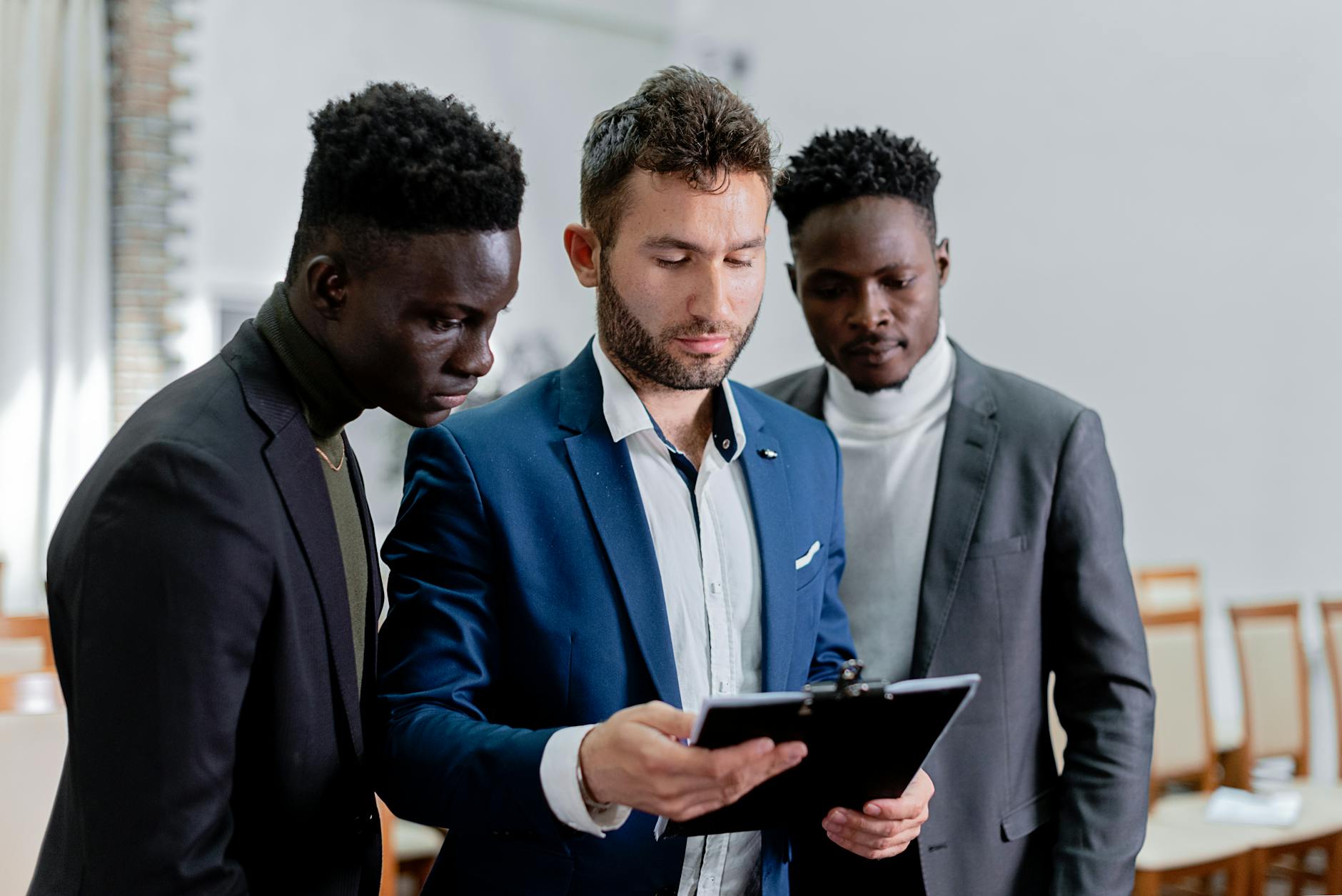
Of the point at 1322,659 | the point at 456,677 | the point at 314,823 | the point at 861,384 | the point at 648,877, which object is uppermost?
the point at 861,384

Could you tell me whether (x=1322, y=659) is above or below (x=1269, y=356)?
below

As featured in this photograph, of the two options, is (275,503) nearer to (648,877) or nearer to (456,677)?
(456,677)

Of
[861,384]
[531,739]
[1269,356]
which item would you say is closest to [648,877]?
[531,739]

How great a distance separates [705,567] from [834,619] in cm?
30

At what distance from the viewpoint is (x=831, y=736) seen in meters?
1.22

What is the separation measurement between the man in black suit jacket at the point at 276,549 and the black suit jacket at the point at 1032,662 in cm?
89

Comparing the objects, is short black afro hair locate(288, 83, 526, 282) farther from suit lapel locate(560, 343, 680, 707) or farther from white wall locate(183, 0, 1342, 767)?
white wall locate(183, 0, 1342, 767)

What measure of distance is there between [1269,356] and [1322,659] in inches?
Result: 56.3

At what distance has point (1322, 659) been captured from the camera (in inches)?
218

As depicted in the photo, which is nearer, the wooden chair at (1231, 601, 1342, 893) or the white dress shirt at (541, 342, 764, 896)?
the white dress shirt at (541, 342, 764, 896)

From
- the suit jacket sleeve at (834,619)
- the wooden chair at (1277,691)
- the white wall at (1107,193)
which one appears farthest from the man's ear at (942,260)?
the white wall at (1107,193)

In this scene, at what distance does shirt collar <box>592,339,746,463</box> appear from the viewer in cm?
162

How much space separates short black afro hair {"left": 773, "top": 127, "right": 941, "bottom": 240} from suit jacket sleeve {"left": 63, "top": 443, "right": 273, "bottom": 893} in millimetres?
1186

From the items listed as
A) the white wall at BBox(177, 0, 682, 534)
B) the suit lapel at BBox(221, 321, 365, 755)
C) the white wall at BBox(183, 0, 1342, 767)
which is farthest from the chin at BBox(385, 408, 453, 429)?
the white wall at BBox(183, 0, 1342, 767)
